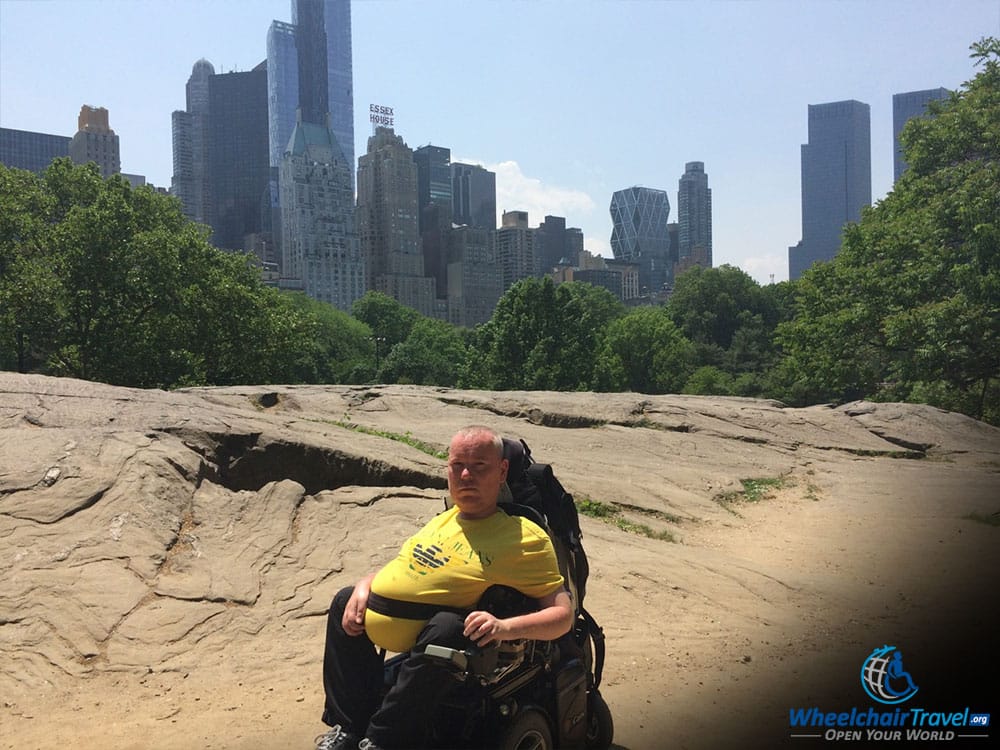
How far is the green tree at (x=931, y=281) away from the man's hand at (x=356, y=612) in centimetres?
1910

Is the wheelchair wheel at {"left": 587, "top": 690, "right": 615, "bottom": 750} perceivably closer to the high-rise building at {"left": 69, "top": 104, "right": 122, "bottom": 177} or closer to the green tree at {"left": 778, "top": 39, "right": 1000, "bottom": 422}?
the green tree at {"left": 778, "top": 39, "right": 1000, "bottom": 422}

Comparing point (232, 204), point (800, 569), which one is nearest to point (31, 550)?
point (800, 569)

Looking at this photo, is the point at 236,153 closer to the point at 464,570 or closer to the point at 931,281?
the point at 931,281

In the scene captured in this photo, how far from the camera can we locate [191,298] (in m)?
25.3

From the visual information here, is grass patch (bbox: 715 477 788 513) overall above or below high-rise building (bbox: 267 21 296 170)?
below

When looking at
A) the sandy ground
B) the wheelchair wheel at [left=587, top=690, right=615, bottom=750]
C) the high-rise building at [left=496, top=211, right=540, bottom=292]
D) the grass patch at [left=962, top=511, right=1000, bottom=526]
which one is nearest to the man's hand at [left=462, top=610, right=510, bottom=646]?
the wheelchair wheel at [left=587, top=690, right=615, bottom=750]

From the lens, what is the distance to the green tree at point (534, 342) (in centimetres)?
3741

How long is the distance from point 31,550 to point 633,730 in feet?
15.5

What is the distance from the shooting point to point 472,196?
154 meters

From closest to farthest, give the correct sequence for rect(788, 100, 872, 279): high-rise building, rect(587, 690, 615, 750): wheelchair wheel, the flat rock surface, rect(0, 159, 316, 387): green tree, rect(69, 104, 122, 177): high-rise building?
rect(587, 690, 615, 750): wheelchair wheel, the flat rock surface, rect(788, 100, 872, 279): high-rise building, rect(0, 159, 316, 387): green tree, rect(69, 104, 122, 177): high-rise building

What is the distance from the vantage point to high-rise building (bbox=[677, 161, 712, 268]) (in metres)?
167

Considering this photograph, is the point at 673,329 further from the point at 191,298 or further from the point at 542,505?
the point at 542,505

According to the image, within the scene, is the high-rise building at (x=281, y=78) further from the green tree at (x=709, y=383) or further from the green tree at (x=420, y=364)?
the green tree at (x=709, y=383)

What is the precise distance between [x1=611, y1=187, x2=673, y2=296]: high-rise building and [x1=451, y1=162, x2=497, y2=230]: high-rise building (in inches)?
1067
